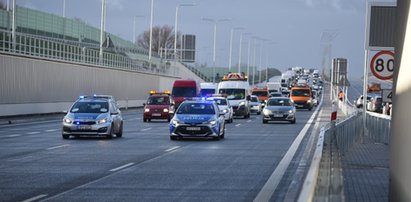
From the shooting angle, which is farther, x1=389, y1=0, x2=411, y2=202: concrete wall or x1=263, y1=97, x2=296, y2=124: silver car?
x1=263, y1=97, x2=296, y2=124: silver car

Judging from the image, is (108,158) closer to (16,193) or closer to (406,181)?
(16,193)

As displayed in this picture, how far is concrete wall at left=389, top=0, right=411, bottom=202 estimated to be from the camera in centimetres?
845

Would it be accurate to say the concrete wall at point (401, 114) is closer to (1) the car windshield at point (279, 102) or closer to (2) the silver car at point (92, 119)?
(2) the silver car at point (92, 119)

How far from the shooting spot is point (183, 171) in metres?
20.7

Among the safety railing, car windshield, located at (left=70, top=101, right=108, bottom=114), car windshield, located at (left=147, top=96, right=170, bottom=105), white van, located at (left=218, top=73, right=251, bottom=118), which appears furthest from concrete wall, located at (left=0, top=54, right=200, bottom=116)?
the safety railing

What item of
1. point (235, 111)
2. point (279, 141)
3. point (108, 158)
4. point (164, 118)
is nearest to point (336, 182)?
point (108, 158)

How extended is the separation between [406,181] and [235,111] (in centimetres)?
5716

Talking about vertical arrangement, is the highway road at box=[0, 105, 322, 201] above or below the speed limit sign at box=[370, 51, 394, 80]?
below

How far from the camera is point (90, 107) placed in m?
35.8

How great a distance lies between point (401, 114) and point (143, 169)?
12649 mm

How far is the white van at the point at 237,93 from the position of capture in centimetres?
6556

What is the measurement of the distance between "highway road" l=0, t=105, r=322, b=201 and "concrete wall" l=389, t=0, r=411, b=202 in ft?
20.1

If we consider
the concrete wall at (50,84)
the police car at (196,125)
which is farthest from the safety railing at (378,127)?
the concrete wall at (50,84)

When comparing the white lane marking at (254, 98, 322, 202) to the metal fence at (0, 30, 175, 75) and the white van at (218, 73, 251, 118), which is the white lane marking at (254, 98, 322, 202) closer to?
the metal fence at (0, 30, 175, 75)
